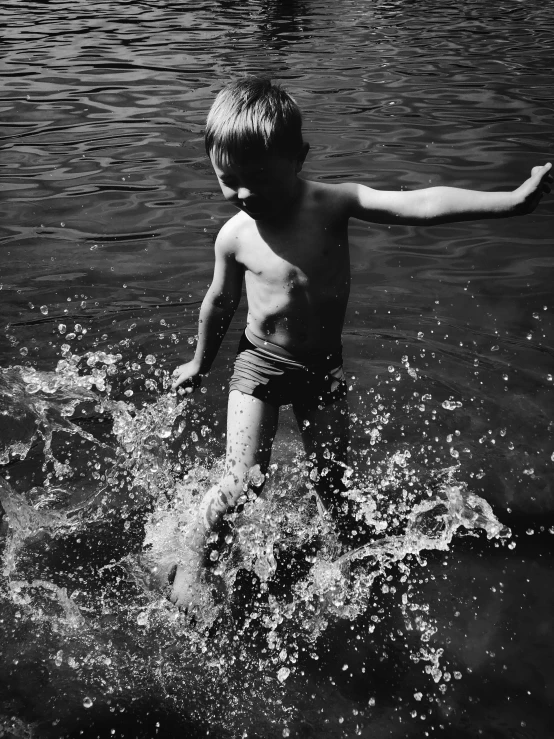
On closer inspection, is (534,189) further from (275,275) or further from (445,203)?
(275,275)

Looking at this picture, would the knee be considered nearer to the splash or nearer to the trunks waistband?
the splash

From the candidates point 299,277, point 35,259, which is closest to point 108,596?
point 299,277

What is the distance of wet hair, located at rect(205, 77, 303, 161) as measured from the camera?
8.36 ft

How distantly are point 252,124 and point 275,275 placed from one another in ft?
1.84

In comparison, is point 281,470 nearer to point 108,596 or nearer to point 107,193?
point 108,596

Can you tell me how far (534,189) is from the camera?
236cm

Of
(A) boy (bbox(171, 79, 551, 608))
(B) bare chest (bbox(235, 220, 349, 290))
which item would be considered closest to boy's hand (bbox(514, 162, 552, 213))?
(A) boy (bbox(171, 79, 551, 608))

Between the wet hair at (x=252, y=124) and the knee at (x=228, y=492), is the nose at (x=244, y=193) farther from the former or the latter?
the knee at (x=228, y=492)

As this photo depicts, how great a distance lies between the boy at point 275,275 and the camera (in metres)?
2.60

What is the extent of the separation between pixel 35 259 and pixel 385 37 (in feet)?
31.9

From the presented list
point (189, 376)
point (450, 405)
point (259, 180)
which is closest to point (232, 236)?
point (259, 180)

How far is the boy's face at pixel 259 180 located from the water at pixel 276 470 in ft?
4.05

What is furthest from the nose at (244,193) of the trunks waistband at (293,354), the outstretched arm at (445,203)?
the trunks waistband at (293,354)

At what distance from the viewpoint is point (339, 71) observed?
35.1 ft
